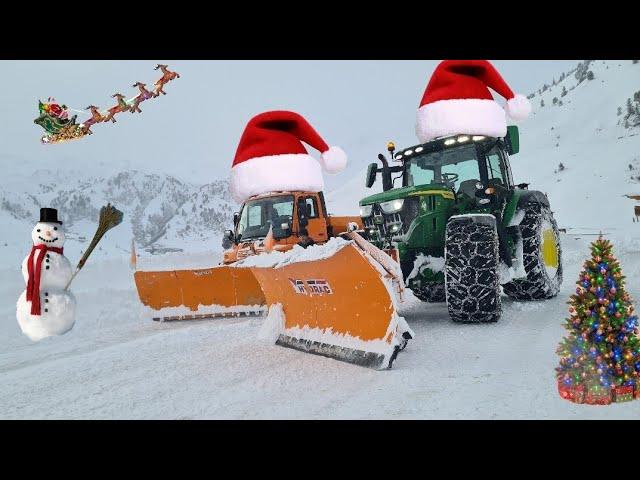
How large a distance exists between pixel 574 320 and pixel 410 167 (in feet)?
13.7

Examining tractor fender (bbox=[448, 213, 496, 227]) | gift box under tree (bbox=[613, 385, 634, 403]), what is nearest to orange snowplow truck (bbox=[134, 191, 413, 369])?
tractor fender (bbox=[448, 213, 496, 227])

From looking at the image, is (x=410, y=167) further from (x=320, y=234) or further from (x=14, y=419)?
(x=14, y=419)

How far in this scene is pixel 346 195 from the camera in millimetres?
10688

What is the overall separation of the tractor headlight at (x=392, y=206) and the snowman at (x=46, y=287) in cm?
401

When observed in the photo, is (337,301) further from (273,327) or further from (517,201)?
(517,201)

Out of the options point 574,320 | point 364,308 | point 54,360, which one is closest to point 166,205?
point 54,360

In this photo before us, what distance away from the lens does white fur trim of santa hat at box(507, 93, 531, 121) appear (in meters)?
7.25

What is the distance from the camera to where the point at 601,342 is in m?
3.08

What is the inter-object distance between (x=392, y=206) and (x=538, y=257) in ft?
6.89

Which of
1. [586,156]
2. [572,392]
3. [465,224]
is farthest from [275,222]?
[586,156]

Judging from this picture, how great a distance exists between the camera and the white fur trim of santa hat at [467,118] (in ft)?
22.6

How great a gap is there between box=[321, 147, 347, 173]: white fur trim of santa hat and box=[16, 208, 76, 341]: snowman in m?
5.17

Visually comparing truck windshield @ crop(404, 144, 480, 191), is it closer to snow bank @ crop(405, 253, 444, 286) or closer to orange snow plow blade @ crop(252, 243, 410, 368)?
snow bank @ crop(405, 253, 444, 286)

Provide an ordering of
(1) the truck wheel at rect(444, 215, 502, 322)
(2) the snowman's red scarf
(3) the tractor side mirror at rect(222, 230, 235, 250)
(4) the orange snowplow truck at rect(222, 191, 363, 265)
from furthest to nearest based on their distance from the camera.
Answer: (3) the tractor side mirror at rect(222, 230, 235, 250) < (4) the orange snowplow truck at rect(222, 191, 363, 265) < (1) the truck wheel at rect(444, 215, 502, 322) < (2) the snowman's red scarf
